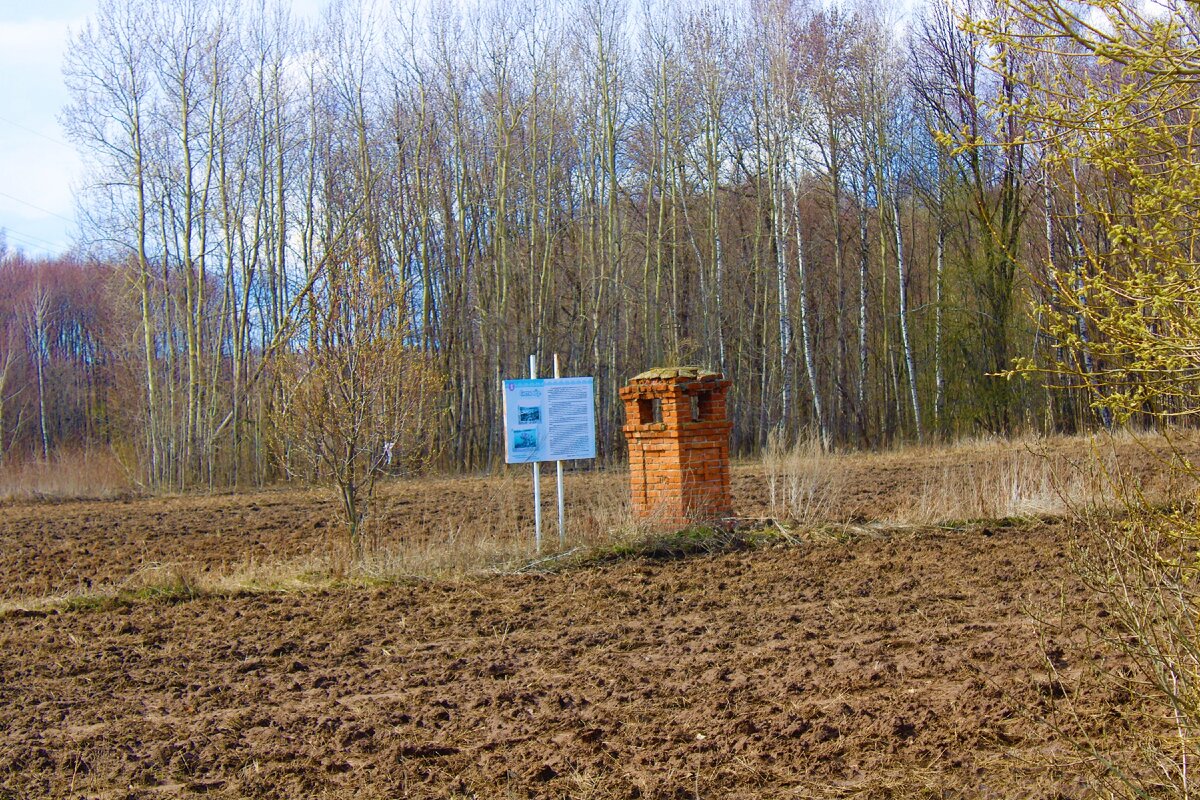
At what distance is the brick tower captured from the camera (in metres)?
11.1

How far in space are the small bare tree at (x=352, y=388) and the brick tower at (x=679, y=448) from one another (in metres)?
2.36

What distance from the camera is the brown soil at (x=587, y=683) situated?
465 cm

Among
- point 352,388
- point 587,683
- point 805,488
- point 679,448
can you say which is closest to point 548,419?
point 679,448

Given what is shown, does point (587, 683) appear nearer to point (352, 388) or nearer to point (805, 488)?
point (352, 388)

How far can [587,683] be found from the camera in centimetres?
611

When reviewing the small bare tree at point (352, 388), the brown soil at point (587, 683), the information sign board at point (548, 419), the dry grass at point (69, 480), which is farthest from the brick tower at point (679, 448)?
the dry grass at point (69, 480)

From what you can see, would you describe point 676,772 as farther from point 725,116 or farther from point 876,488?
point 725,116

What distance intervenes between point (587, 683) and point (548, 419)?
15.7ft

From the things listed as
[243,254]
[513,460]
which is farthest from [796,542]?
[243,254]

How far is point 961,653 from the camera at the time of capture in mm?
6152

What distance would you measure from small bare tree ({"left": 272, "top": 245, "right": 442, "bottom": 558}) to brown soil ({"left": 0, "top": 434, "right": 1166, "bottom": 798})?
4.75 feet

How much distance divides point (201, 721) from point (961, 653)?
4.22m

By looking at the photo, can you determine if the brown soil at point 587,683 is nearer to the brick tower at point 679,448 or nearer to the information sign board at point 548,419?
the brick tower at point 679,448

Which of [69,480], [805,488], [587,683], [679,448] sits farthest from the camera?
[69,480]
